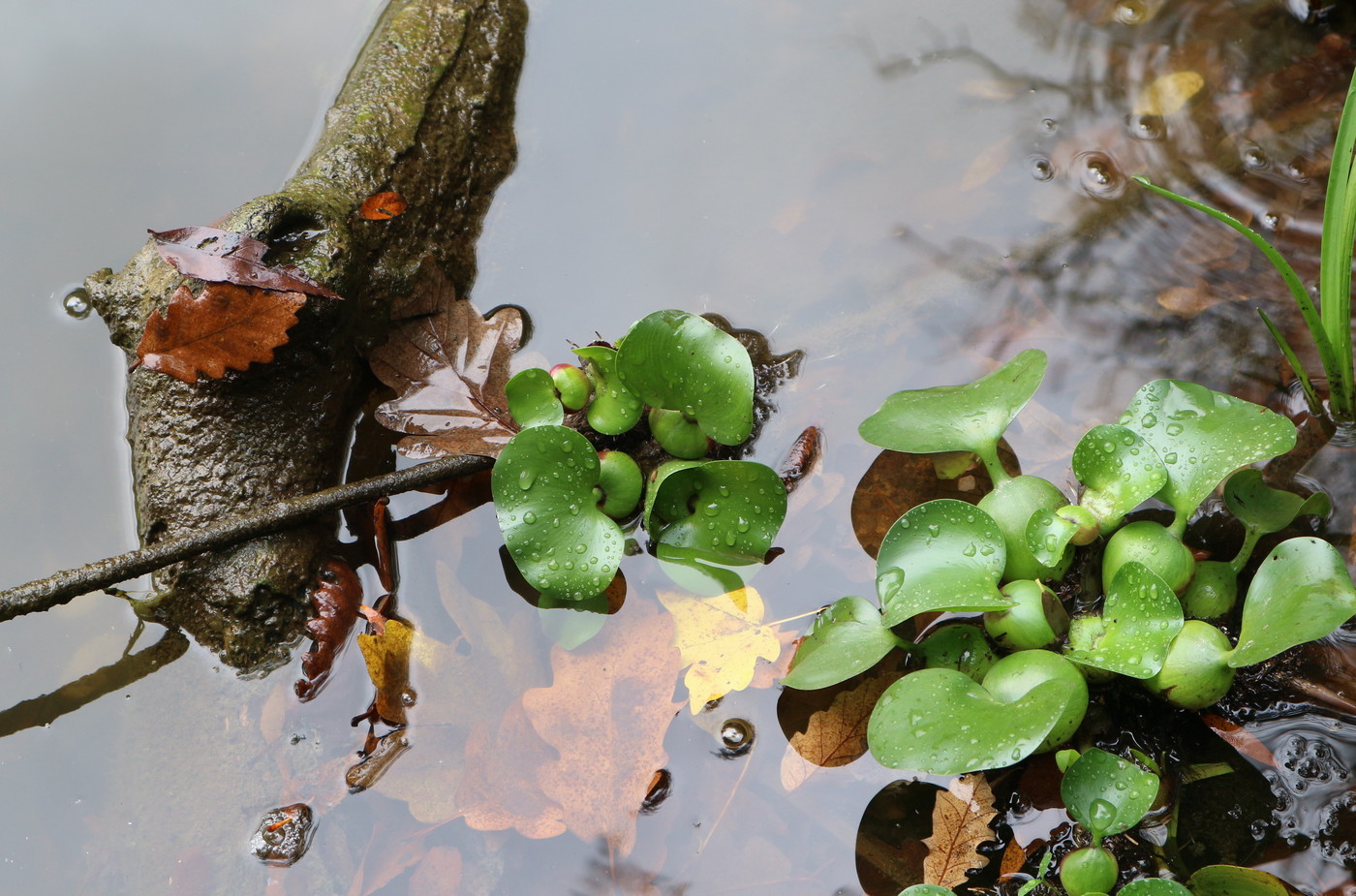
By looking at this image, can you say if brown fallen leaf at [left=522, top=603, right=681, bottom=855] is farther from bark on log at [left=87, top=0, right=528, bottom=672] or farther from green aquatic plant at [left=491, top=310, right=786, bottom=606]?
bark on log at [left=87, top=0, right=528, bottom=672]

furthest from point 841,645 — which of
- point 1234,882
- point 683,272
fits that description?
point 683,272

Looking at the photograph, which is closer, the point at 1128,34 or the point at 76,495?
the point at 76,495

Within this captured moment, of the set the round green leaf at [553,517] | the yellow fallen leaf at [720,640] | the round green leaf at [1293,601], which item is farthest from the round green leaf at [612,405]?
the round green leaf at [1293,601]

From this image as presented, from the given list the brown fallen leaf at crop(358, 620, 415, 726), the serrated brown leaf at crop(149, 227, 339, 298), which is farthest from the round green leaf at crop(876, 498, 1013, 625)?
the serrated brown leaf at crop(149, 227, 339, 298)

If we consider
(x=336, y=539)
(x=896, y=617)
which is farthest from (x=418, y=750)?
(x=896, y=617)

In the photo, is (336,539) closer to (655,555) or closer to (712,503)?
(655,555)
